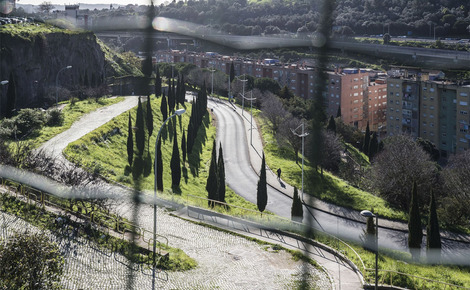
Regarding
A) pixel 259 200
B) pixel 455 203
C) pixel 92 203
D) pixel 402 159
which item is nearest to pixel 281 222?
pixel 92 203

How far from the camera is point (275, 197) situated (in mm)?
15422

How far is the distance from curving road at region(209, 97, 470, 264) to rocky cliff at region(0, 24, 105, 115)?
301 inches

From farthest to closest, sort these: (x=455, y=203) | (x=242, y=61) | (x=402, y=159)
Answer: (x=242, y=61) → (x=402, y=159) → (x=455, y=203)

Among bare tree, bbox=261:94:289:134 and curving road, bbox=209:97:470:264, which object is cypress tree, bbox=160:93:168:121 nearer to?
curving road, bbox=209:97:470:264

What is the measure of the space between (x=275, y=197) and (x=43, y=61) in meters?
14.7

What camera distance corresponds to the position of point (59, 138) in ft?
48.0

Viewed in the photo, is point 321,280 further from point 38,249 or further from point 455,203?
point 455,203

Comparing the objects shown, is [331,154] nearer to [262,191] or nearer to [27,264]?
[262,191]

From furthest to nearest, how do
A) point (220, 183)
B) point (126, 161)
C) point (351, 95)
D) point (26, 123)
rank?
point (351, 95)
point (26, 123)
point (126, 161)
point (220, 183)

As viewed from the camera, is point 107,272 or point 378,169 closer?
point 107,272

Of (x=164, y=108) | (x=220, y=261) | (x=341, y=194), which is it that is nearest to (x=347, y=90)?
(x=164, y=108)

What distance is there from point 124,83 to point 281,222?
82.6 ft

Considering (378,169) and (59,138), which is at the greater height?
(59,138)

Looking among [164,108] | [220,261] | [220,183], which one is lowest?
[220,183]
